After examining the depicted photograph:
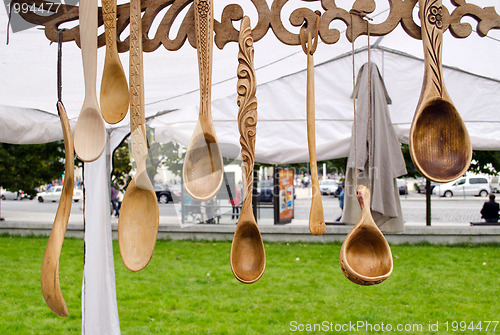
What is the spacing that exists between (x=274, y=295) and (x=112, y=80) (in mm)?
2392

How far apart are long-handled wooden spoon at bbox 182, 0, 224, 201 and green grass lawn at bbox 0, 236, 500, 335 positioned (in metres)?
1.72

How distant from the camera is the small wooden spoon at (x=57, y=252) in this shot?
0.68m

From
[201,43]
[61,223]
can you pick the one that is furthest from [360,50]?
[61,223]

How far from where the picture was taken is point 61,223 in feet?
2.34

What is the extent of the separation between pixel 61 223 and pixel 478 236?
15.6ft

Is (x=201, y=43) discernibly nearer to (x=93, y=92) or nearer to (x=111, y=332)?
(x=93, y=92)

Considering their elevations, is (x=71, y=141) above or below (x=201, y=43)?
below

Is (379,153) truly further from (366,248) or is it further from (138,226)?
(138,226)

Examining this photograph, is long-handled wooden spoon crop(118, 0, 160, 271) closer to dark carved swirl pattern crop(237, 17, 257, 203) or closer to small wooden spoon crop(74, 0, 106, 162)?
small wooden spoon crop(74, 0, 106, 162)

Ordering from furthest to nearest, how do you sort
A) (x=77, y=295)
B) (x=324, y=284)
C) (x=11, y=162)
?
(x=11, y=162), (x=324, y=284), (x=77, y=295)

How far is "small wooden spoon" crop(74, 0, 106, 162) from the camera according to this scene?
2.35 ft

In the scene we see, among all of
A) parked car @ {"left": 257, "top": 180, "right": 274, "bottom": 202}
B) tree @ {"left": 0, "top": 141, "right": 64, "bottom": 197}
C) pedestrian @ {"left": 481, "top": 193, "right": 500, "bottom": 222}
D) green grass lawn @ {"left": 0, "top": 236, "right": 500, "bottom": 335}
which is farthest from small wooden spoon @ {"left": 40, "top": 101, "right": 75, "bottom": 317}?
parked car @ {"left": 257, "top": 180, "right": 274, "bottom": 202}

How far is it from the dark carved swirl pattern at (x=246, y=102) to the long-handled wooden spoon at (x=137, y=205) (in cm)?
16

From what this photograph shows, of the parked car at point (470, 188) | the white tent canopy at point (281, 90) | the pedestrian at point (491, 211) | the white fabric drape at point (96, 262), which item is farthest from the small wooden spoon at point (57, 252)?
the parked car at point (470, 188)
